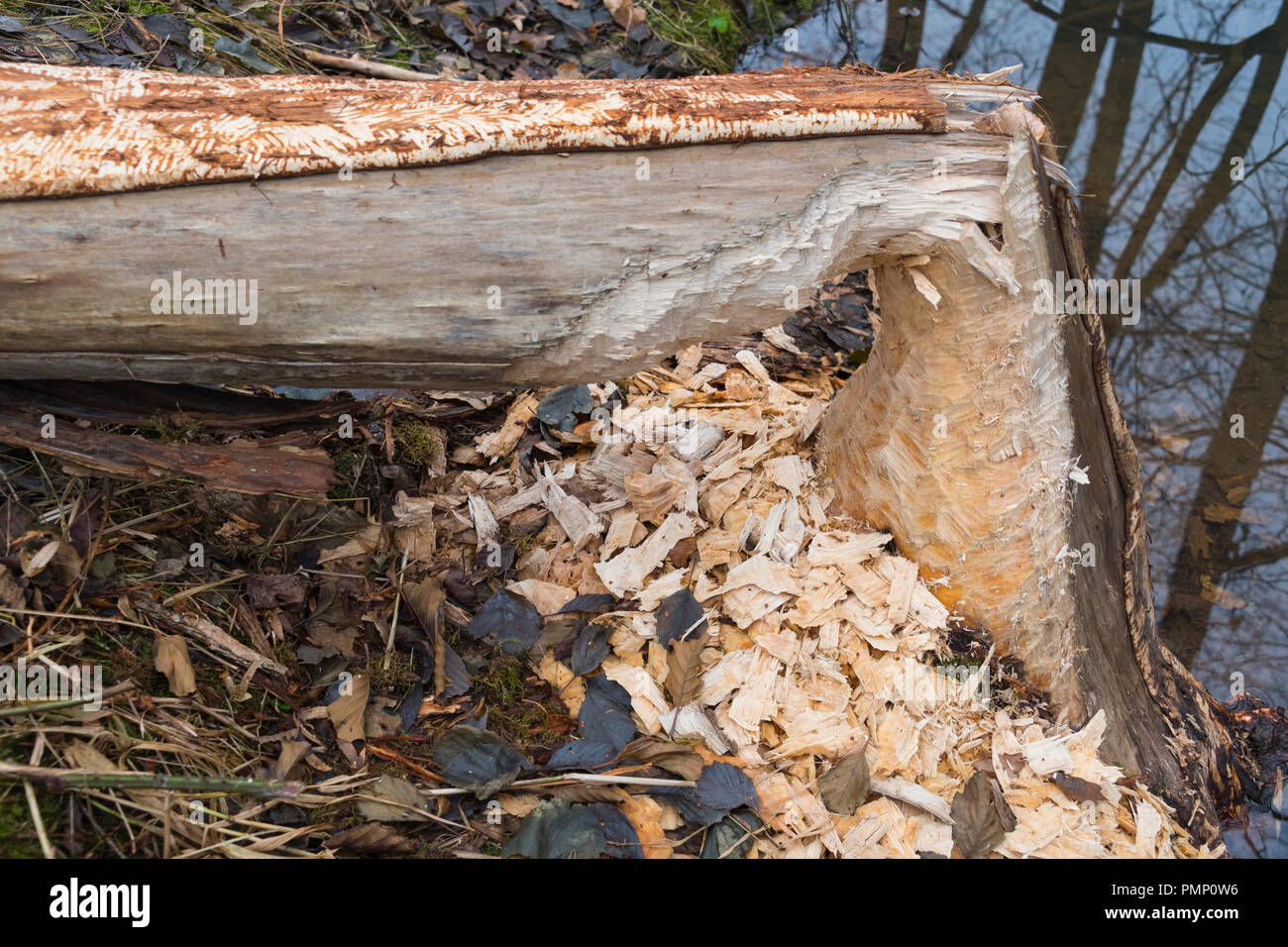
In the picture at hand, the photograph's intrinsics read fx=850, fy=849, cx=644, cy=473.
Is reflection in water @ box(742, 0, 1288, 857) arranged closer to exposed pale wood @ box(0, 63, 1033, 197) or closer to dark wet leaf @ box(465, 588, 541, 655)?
dark wet leaf @ box(465, 588, 541, 655)

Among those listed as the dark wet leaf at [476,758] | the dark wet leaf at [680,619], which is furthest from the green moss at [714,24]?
the dark wet leaf at [476,758]

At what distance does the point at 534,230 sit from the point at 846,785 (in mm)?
1589

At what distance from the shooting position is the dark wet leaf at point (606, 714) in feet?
7.29

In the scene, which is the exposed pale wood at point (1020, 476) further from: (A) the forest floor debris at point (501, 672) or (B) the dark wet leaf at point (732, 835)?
(B) the dark wet leaf at point (732, 835)

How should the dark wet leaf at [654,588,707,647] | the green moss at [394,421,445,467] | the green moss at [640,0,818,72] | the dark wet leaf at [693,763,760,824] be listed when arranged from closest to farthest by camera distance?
the dark wet leaf at [693,763,760,824] < the dark wet leaf at [654,588,707,647] < the green moss at [394,421,445,467] < the green moss at [640,0,818,72]

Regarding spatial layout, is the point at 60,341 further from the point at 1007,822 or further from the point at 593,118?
the point at 1007,822

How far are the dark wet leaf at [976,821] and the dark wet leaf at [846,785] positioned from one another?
0.25 meters

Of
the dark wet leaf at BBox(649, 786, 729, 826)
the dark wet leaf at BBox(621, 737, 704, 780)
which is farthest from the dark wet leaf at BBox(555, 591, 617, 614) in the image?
the dark wet leaf at BBox(649, 786, 729, 826)

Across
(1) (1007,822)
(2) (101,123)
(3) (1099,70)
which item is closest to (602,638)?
(1) (1007,822)

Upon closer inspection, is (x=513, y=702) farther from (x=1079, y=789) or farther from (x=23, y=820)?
(x=1079, y=789)

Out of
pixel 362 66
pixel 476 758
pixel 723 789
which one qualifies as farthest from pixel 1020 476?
pixel 362 66

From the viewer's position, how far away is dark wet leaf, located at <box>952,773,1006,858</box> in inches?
85.7

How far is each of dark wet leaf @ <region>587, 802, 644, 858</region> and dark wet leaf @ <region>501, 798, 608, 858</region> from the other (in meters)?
0.02

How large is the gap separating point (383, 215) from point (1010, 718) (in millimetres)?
2155
